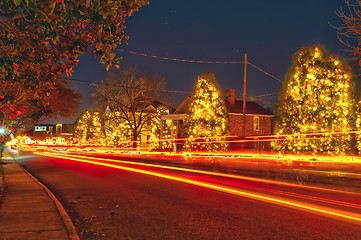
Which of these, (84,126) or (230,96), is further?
(84,126)

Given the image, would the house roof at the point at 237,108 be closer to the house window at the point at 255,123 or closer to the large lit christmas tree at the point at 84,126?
the house window at the point at 255,123

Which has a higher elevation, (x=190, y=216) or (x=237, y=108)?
(x=237, y=108)

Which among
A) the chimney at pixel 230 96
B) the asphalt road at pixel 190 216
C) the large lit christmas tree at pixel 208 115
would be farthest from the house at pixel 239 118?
the asphalt road at pixel 190 216

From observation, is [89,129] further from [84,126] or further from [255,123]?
[255,123]

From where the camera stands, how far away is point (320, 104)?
21.2 metres

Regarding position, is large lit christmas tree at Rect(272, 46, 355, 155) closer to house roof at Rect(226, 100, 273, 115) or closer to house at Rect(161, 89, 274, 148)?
house at Rect(161, 89, 274, 148)

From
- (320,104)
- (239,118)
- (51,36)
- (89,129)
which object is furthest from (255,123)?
(51,36)

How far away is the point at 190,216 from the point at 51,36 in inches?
184

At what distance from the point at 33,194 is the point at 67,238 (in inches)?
193

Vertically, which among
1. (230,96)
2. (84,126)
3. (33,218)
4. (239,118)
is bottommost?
(33,218)

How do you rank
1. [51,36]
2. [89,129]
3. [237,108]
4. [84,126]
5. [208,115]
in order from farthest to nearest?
[84,126] → [89,129] → [237,108] → [208,115] → [51,36]

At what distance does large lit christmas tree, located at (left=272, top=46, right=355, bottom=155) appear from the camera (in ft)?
68.4

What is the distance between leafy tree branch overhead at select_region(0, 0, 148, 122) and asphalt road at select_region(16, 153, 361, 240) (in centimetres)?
320

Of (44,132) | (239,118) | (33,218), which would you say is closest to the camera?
(33,218)
